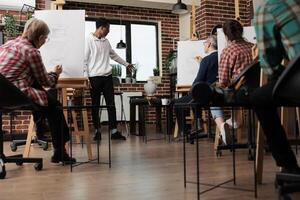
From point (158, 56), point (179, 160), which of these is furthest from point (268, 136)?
point (158, 56)

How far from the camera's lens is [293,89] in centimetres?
119

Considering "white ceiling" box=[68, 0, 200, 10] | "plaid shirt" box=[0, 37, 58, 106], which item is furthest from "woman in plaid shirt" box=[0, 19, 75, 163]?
"white ceiling" box=[68, 0, 200, 10]

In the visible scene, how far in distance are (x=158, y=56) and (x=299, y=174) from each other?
305 inches

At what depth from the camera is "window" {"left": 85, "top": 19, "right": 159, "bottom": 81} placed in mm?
8773

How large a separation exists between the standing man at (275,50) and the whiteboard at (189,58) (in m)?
3.62

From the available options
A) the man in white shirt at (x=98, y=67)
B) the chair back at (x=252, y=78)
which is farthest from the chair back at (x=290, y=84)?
the man in white shirt at (x=98, y=67)

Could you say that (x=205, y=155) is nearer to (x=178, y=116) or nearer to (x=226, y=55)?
(x=226, y=55)

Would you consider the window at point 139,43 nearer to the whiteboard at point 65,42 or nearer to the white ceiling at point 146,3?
the white ceiling at point 146,3

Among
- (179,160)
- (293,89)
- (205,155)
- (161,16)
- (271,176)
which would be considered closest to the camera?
(293,89)

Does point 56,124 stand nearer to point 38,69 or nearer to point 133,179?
point 38,69

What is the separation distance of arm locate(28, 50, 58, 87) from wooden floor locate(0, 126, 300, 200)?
62cm

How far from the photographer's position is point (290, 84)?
1.19 m

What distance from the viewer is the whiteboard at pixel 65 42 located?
3.28 m

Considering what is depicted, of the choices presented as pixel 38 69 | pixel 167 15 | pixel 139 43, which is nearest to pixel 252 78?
pixel 38 69
